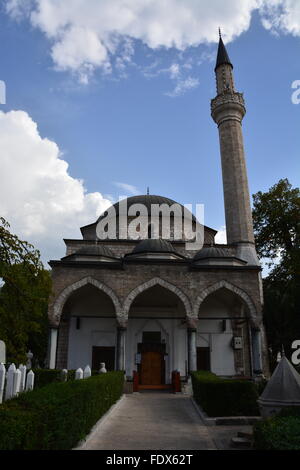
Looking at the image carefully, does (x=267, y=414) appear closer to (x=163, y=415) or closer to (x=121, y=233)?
(x=163, y=415)

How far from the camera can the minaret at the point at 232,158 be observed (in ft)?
59.4

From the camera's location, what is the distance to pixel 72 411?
4.78m

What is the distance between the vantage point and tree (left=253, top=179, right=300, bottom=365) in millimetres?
17156

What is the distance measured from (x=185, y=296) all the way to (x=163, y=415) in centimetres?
589

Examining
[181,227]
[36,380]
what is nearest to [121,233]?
[181,227]

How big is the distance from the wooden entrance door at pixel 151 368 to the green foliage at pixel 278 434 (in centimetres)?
1112

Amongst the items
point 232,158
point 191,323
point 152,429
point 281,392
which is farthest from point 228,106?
point 152,429

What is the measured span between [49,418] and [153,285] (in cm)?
1002

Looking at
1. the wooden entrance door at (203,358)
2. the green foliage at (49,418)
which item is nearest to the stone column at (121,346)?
the wooden entrance door at (203,358)

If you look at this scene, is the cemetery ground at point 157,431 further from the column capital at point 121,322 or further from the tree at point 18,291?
the column capital at point 121,322

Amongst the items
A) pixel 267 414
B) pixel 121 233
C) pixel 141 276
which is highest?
pixel 121 233

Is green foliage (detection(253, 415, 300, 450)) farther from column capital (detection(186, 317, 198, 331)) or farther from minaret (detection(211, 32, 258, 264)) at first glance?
minaret (detection(211, 32, 258, 264))
